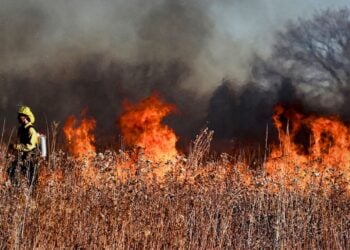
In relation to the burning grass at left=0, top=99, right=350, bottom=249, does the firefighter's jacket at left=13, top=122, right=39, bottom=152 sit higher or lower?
higher

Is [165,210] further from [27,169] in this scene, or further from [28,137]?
[28,137]

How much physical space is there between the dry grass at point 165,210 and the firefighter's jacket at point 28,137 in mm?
2368

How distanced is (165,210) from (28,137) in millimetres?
3976

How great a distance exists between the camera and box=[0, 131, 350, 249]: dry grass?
249 inches

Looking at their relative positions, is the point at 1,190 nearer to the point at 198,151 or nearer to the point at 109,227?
the point at 109,227

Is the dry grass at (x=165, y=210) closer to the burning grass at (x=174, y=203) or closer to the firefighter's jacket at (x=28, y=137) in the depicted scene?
the burning grass at (x=174, y=203)

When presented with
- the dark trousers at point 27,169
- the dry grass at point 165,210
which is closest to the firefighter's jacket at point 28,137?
the dark trousers at point 27,169

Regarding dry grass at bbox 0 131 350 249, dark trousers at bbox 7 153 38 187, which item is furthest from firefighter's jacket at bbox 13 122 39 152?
dry grass at bbox 0 131 350 249

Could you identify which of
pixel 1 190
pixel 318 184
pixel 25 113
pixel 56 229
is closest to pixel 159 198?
pixel 56 229

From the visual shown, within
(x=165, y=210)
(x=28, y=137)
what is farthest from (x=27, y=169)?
(x=28, y=137)

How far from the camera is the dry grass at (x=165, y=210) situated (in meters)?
6.33

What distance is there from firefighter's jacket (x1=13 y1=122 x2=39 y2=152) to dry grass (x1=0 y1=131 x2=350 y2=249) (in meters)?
2.37

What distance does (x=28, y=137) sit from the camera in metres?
9.88

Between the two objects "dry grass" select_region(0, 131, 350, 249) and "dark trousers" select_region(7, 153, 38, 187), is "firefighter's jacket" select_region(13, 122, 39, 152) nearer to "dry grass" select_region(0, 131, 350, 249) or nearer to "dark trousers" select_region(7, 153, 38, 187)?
"dark trousers" select_region(7, 153, 38, 187)
